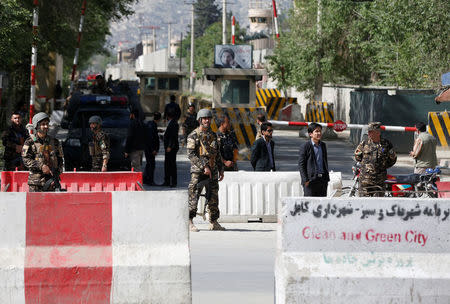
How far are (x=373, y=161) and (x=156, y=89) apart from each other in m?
41.5

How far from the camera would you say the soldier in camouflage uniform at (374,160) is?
42.1 ft

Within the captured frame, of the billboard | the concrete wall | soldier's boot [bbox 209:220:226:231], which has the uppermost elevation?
the concrete wall

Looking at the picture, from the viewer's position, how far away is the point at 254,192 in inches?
590

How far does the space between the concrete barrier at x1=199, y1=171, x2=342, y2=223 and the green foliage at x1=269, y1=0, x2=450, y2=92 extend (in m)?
12.2

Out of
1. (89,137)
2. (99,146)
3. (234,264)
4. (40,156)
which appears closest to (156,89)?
(89,137)

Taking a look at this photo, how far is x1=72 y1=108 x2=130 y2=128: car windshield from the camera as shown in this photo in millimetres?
22422

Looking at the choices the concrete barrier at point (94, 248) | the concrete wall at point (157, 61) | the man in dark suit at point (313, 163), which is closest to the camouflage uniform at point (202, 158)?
the man in dark suit at point (313, 163)

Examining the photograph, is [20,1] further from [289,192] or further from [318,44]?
[318,44]

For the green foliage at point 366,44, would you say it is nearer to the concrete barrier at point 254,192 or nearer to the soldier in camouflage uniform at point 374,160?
the concrete barrier at point 254,192

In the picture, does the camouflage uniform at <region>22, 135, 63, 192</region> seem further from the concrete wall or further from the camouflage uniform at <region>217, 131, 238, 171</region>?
the concrete wall

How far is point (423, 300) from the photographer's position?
7.78 metres

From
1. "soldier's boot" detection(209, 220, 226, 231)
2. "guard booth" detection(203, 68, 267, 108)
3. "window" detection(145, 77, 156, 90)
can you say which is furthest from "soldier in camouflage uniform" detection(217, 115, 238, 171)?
"window" detection(145, 77, 156, 90)

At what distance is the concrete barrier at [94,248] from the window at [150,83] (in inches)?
1816

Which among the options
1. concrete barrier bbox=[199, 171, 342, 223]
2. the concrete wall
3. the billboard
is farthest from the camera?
the concrete wall
